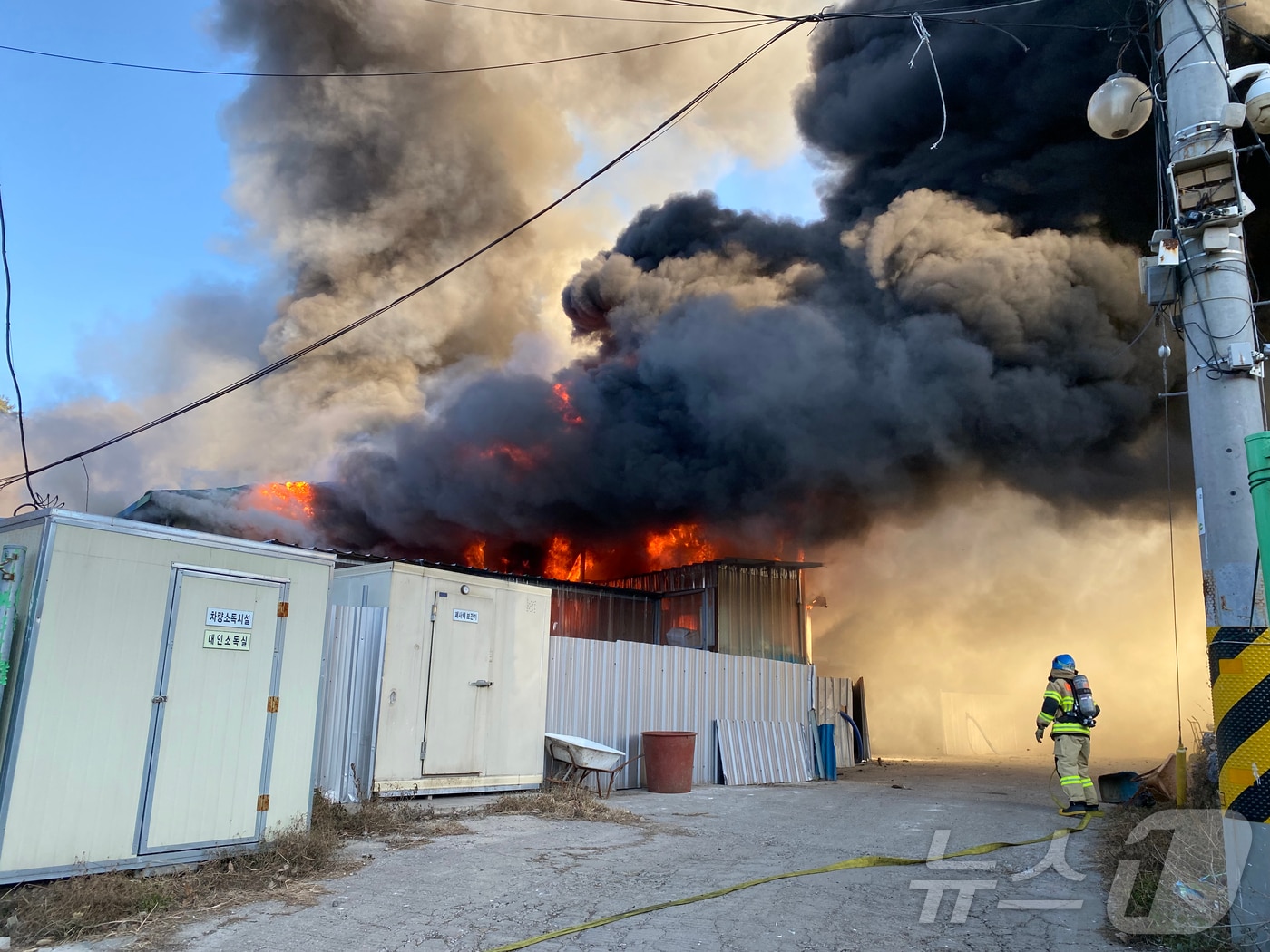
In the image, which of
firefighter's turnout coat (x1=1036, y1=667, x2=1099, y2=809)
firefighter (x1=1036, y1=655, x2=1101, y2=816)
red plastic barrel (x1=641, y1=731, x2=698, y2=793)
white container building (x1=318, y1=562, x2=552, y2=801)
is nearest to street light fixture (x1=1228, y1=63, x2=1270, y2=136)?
firefighter (x1=1036, y1=655, x2=1101, y2=816)

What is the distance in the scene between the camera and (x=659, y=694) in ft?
42.1

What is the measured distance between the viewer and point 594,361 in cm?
2644

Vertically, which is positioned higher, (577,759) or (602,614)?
(602,614)

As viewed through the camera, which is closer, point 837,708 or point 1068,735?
point 1068,735

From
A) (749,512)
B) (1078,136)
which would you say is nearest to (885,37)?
(1078,136)

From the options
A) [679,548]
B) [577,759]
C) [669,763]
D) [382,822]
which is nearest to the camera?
[382,822]

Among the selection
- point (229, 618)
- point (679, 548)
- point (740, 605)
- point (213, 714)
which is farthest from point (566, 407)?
point (213, 714)

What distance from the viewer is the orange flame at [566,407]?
23.5 metres

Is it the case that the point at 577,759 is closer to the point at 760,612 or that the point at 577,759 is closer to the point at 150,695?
the point at 150,695

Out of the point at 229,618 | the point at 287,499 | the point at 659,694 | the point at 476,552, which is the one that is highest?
the point at 287,499

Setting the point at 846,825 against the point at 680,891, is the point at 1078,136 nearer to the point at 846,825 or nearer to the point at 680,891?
the point at 846,825

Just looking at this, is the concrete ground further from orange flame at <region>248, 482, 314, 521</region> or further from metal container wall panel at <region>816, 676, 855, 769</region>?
orange flame at <region>248, 482, 314, 521</region>

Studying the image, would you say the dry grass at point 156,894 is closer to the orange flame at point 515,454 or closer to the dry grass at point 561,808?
the dry grass at point 561,808

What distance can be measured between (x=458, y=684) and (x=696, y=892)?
4.44m
